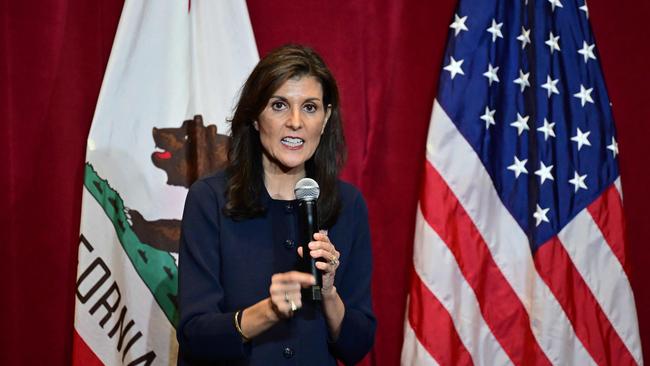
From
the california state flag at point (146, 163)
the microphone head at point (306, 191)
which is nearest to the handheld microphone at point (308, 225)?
the microphone head at point (306, 191)

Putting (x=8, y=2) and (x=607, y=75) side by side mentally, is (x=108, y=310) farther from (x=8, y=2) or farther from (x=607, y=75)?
(x=607, y=75)

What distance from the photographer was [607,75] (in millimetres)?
3359

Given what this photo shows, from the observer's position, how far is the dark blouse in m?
1.81

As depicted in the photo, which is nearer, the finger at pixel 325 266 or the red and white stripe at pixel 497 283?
the finger at pixel 325 266

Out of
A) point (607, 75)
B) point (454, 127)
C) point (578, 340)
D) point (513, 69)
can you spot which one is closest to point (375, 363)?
point (578, 340)

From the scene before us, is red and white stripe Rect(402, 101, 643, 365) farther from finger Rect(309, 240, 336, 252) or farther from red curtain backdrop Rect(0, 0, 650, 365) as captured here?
finger Rect(309, 240, 336, 252)

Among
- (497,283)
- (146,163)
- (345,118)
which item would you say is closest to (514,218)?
(497,283)

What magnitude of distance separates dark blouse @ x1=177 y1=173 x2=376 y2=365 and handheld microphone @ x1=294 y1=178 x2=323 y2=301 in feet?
0.96

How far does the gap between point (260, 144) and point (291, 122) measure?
174 mm

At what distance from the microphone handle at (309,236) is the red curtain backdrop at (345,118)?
61.6 inches

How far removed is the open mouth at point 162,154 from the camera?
9.07 feet

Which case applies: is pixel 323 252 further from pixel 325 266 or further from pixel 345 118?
pixel 345 118

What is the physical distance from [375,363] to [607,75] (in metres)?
1.62

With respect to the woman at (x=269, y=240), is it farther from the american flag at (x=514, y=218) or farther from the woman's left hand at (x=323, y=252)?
the american flag at (x=514, y=218)
